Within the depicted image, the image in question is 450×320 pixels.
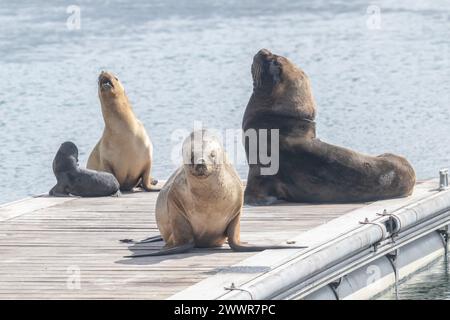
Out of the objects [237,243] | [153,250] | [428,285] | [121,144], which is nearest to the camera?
[237,243]

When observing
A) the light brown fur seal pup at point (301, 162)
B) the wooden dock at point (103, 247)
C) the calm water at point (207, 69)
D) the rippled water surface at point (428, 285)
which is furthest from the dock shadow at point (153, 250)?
the calm water at point (207, 69)

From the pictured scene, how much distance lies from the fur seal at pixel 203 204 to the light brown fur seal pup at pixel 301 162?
191 centimetres

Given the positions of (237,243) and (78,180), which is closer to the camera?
(237,243)

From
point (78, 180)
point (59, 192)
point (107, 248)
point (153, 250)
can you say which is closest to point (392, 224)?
point (153, 250)

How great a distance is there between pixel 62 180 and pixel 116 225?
1.53 metres

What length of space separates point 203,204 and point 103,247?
836 millimetres

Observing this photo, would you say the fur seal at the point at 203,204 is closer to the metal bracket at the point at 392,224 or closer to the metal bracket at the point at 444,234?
the metal bracket at the point at 392,224

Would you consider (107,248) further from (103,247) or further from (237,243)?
(237,243)

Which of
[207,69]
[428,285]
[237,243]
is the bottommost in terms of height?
[428,285]

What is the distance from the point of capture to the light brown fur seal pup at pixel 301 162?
35.5 feet

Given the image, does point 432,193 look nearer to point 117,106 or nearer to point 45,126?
point 117,106

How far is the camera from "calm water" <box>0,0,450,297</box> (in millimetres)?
18891

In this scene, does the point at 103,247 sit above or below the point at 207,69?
above

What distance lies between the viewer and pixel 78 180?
1144 cm
